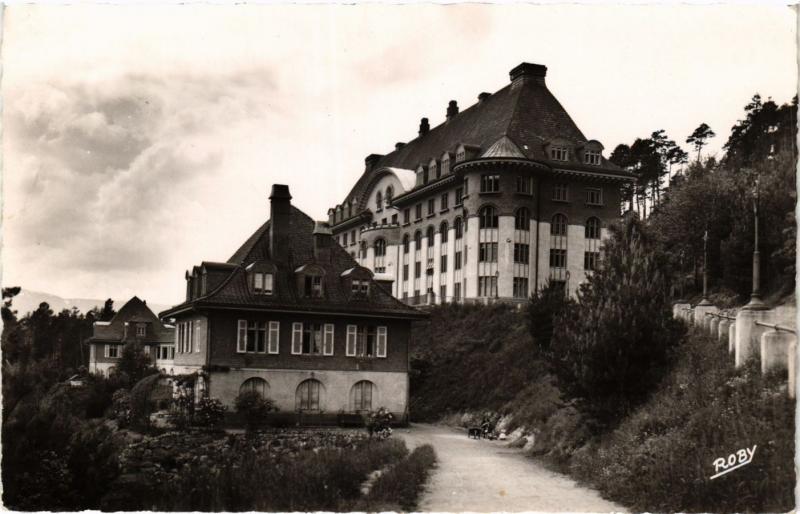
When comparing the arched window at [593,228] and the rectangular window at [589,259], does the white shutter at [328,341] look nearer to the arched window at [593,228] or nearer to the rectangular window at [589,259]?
the rectangular window at [589,259]

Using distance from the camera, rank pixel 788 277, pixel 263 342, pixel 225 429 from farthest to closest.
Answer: pixel 263 342
pixel 225 429
pixel 788 277

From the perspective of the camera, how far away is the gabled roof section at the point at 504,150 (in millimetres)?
56531

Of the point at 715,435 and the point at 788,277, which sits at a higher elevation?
the point at 788,277

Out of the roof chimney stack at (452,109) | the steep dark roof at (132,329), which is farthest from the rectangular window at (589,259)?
the steep dark roof at (132,329)

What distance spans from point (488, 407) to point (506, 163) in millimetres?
22013

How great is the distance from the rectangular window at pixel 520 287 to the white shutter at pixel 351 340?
2241cm

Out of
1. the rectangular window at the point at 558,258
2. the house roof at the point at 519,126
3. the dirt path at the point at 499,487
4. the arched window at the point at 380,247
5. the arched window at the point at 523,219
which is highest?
the house roof at the point at 519,126

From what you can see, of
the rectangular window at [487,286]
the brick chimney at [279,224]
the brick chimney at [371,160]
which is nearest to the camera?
the brick chimney at [279,224]

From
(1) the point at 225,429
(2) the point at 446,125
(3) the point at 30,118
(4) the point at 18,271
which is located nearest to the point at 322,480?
(4) the point at 18,271

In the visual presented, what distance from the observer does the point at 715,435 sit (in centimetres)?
1686

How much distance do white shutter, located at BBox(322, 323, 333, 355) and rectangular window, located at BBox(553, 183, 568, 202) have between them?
27116mm

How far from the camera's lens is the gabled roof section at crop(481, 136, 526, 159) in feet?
185

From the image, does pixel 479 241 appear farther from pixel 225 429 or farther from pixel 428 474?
pixel 428 474

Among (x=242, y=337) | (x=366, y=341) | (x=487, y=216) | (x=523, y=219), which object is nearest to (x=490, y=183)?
(x=487, y=216)
